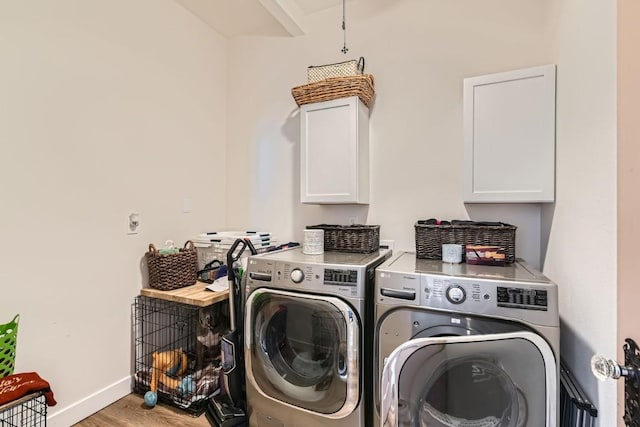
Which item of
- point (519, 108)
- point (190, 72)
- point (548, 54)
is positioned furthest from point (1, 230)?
point (548, 54)

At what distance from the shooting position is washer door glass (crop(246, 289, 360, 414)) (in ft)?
4.90

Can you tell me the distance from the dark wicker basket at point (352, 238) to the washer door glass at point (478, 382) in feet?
3.10

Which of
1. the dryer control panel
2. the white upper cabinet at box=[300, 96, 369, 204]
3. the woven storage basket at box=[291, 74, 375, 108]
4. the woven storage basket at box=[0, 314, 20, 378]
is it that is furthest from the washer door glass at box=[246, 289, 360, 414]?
the woven storage basket at box=[291, 74, 375, 108]

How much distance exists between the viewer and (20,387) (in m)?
1.39

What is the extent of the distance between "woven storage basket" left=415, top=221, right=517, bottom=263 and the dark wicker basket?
A: 0.98 feet

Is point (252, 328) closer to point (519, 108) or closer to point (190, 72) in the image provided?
point (519, 108)

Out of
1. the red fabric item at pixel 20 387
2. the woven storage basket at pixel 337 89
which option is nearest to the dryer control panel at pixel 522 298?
the woven storage basket at pixel 337 89

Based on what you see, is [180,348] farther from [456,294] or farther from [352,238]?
[456,294]

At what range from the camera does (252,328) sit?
172 cm

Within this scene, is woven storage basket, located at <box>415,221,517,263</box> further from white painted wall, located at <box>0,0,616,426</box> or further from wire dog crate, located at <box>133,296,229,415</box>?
wire dog crate, located at <box>133,296,229,415</box>

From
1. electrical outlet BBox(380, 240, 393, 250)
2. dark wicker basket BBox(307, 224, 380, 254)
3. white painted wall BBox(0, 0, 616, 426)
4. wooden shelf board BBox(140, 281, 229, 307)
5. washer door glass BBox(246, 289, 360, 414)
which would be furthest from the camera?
electrical outlet BBox(380, 240, 393, 250)

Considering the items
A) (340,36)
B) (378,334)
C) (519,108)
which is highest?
(340,36)

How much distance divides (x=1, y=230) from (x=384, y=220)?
2.20 metres

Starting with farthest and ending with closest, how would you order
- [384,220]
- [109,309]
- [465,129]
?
[384,220] → [109,309] → [465,129]
